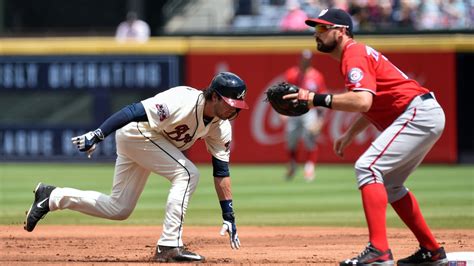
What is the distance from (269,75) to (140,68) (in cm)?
248

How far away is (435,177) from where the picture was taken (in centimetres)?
1667

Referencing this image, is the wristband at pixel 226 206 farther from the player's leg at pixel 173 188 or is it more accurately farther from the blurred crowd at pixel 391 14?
the blurred crowd at pixel 391 14

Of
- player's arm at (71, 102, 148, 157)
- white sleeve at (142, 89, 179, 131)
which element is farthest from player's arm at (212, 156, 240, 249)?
player's arm at (71, 102, 148, 157)

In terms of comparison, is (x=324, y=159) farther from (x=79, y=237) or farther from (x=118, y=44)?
(x=79, y=237)

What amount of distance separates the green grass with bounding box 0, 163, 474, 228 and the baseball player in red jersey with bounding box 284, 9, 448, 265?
3.65 m

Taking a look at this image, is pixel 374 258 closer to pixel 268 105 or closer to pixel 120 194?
pixel 120 194

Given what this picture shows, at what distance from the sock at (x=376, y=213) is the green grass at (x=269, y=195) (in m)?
3.92

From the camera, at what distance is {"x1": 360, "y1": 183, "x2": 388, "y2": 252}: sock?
6828 mm

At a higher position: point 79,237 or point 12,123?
point 79,237

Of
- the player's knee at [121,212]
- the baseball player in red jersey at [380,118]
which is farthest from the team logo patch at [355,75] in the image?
the player's knee at [121,212]

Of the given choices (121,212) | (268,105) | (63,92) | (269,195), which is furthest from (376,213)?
(63,92)

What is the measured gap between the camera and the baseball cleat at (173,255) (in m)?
7.57

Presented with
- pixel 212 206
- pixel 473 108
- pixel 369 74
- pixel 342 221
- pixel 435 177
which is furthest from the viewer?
pixel 473 108

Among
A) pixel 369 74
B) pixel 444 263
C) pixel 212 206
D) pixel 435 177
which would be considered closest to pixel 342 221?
pixel 212 206
